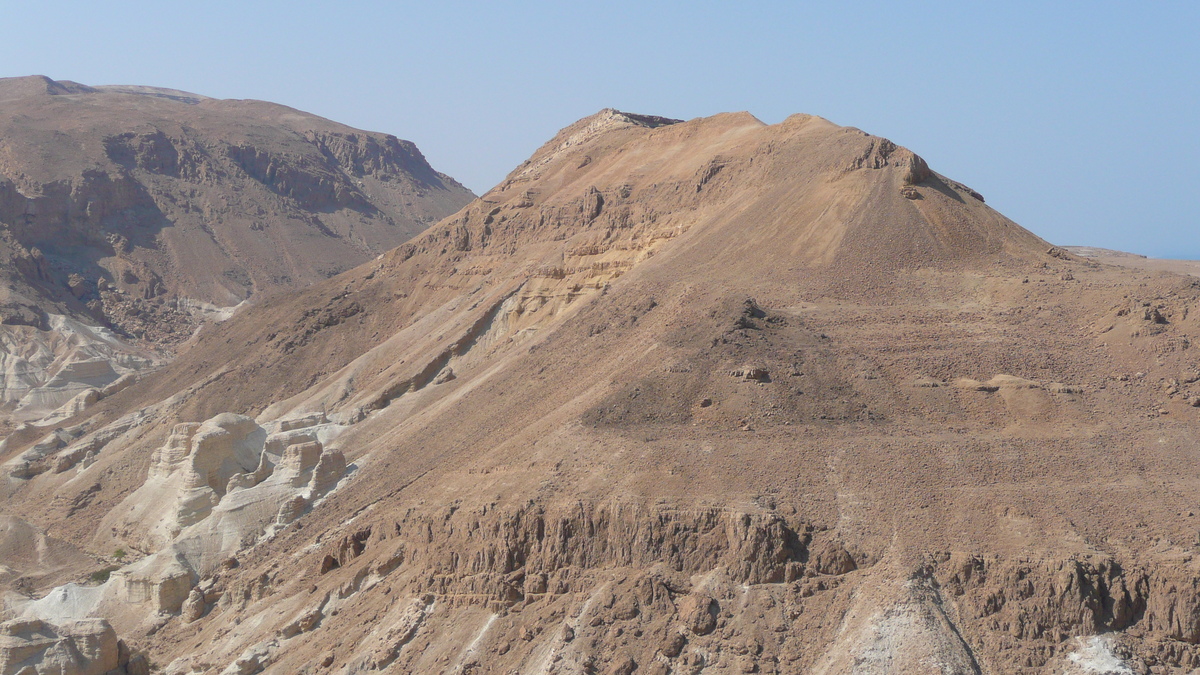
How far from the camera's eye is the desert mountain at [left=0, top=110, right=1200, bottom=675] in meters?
22.8

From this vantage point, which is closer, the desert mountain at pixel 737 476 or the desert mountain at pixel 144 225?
the desert mountain at pixel 737 476

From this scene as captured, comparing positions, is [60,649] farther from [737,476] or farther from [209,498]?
[737,476]

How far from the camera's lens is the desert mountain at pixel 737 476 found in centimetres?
2284

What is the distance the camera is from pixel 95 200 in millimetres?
103750

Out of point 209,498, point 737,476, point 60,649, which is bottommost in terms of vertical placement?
point 60,649

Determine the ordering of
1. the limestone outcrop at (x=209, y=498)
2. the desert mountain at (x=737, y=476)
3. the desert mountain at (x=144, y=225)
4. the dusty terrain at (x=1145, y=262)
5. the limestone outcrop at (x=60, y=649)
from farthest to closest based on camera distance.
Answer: the desert mountain at (x=144, y=225)
the dusty terrain at (x=1145, y=262)
the limestone outcrop at (x=209, y=498)
the limestone outcrop at (x=60, y=649)
the desert mountain at (x=737, y=476)

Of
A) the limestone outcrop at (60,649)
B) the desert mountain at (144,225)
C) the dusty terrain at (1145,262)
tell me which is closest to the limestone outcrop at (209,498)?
the limestone outcrop at (60,649)

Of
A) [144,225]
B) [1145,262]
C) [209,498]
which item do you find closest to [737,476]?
[209,498]

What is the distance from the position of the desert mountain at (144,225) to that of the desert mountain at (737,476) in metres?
36.4

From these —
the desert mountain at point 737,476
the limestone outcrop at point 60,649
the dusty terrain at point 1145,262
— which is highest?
the dusty terrain at point 1145,262

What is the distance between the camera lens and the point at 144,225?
107m

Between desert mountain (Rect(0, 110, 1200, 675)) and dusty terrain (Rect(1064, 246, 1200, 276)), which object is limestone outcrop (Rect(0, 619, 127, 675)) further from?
dusty terrain (Rect(1064, 246, 1200, 276))

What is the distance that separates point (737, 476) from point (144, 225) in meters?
93.4

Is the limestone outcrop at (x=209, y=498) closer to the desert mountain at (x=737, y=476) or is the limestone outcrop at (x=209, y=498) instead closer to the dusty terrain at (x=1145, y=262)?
the desert mountain at (x=737, y=476)
